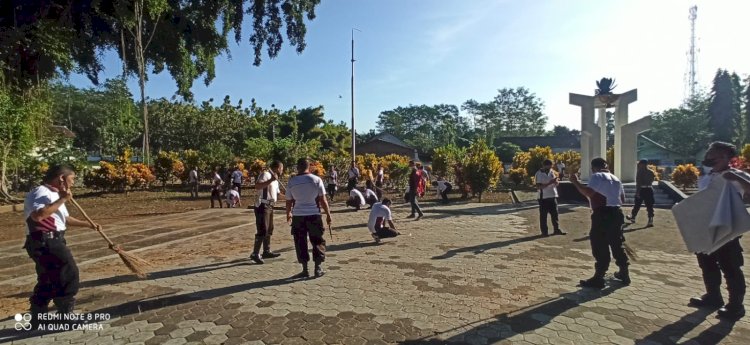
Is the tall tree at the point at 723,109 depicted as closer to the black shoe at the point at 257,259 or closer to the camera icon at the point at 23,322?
the black shoe at the point at 257,259

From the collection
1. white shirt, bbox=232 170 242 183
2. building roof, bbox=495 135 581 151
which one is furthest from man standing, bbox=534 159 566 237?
building roof, bbox=495 135 581 151

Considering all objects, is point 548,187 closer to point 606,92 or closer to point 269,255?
point 269,255

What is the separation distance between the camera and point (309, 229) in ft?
17.9

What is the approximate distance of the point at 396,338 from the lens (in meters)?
3.62

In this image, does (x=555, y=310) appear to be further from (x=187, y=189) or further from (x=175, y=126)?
(x=175, y=126)

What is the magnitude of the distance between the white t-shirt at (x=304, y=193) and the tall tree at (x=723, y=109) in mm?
58526

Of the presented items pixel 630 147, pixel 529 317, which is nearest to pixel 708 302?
pixel 529 317

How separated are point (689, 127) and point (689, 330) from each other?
6089cm

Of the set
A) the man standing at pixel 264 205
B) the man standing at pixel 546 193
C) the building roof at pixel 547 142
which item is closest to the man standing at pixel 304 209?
the man standing at pixel 264 205

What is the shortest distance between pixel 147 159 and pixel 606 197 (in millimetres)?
25892

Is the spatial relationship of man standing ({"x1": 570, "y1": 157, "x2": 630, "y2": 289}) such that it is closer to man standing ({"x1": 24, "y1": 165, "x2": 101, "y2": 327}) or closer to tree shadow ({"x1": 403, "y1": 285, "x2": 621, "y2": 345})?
tree shadow ({"x1": 403, "y1": 285, "x2": 621, "y2": 345})

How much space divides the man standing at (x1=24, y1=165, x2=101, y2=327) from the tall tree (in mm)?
61128

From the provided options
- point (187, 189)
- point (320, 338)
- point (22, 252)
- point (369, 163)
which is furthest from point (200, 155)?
point (320, 338)

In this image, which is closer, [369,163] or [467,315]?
[467,315]
